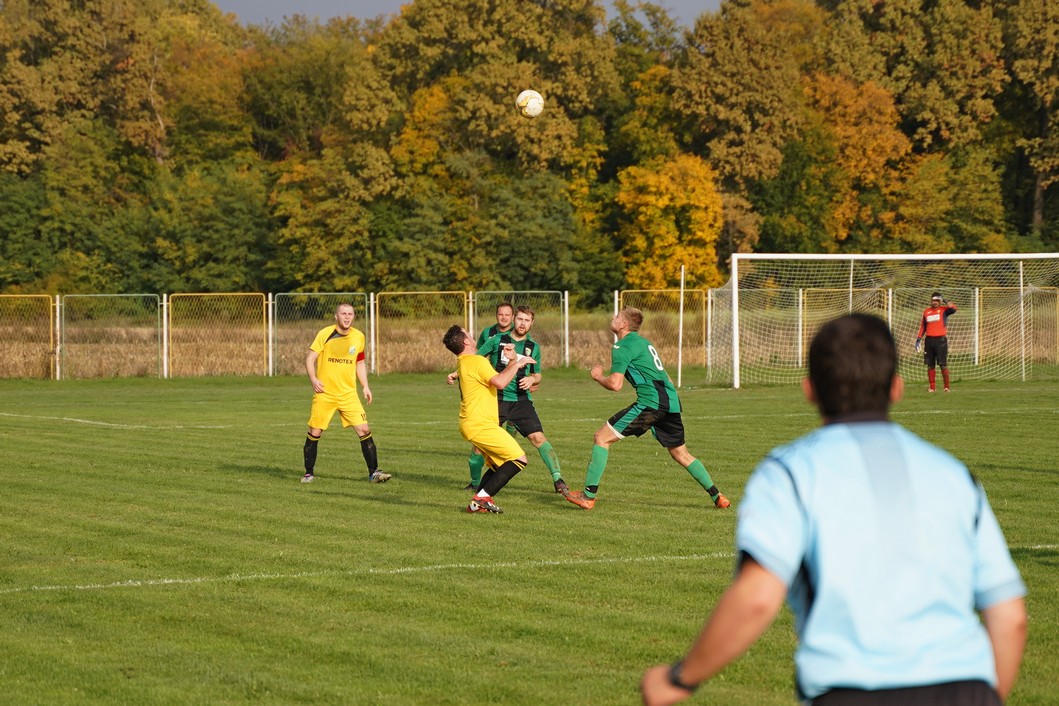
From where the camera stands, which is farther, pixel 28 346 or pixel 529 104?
pixel 28 346

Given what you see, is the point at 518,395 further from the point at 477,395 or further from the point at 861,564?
the point at 861,564

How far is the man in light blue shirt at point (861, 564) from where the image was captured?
2674 mm

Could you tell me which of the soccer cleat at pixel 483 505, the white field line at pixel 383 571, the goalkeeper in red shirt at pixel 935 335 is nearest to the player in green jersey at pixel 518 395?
the soccer cleat at pixel 483 505

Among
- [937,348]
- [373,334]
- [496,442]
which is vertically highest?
[373,334]

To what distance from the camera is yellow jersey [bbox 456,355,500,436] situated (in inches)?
452

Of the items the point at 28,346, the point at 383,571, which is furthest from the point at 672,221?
the point at 383,571

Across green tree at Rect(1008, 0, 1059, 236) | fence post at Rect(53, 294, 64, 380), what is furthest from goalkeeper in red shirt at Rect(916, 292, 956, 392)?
green tree at Rect(1008, 0, 1059, 236)

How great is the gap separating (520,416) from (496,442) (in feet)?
7.34

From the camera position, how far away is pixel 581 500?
11.8m

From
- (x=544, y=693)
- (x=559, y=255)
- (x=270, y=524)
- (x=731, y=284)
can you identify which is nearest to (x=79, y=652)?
(x=544, y=693)

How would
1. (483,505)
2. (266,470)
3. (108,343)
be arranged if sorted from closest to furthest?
1. (483,505)
2. (266,470)
3. (108,343)

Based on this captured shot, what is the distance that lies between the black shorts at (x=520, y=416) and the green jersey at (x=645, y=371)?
6.89ft

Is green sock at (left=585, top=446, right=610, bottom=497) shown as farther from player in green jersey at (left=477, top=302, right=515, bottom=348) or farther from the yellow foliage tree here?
the yellow foliage tree

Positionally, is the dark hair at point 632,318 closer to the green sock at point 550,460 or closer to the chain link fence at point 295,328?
the green sock at point 550,460
